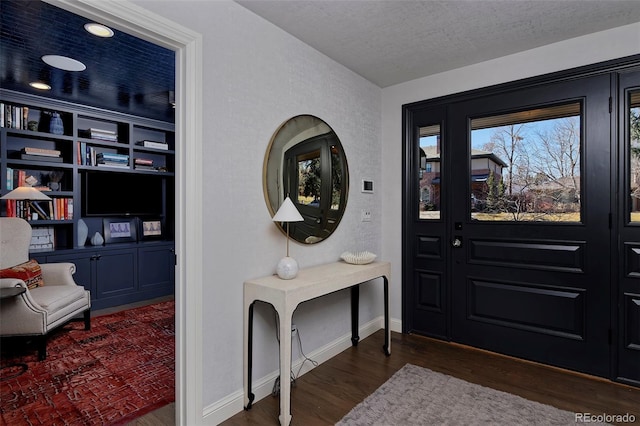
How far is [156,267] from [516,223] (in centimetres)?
434

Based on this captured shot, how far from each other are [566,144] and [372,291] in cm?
209

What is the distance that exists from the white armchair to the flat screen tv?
1052 mm

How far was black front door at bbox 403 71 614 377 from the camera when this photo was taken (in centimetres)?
253

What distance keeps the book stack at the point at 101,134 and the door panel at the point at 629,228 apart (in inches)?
206

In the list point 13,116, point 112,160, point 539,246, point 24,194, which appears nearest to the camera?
point 539,246

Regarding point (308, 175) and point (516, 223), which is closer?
point (308, 175)

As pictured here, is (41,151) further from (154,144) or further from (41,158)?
(154,144)

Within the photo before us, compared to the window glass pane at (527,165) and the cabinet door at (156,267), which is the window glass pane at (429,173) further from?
the cabinet door at (156,267)

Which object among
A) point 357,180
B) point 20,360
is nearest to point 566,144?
point 357,180

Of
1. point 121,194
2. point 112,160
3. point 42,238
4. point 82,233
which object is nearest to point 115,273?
point 82,233

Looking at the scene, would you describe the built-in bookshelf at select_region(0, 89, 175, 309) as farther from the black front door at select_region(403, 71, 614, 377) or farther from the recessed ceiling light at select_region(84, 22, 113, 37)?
the black front door at select_region(403, 71, 614, 377)

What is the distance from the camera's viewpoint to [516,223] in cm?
282

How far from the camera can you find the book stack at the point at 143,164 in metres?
4.62

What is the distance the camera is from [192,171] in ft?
6.03
